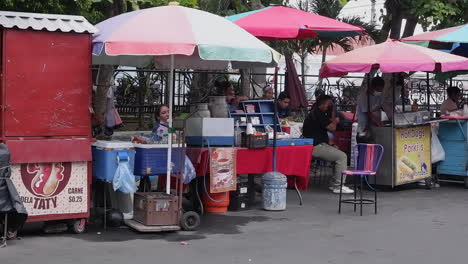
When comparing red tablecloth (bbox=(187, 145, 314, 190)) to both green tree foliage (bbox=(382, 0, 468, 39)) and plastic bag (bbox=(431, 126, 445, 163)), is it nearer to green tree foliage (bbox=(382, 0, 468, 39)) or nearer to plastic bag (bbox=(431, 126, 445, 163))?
plastic bag (bbox=(431, 126, 445, 163))

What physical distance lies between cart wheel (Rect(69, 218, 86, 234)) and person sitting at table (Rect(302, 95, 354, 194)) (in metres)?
4.58

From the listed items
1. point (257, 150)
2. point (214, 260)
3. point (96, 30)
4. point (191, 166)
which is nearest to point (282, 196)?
point (257, 150)

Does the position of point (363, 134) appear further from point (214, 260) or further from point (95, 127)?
point (214, 260)

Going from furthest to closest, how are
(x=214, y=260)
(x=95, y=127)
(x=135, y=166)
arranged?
1. (x=95, y=127)
2. (x=135, y=166)
3. (x=214, y=260)

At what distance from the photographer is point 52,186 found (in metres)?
8.12

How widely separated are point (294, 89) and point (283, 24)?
4.97 feet

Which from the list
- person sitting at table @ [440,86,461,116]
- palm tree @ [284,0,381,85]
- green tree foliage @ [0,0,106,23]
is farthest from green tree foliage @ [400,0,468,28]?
green tree foliage @ [0,0,106,23]

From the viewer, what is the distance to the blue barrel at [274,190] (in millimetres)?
9992

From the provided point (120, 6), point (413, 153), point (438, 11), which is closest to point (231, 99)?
point (120, 6)

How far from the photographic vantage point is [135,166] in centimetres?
901

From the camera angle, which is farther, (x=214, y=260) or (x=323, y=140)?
(x=323, y=140)

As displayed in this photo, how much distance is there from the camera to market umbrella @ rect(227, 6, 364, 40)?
38.5 ft

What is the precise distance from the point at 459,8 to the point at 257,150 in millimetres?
8197

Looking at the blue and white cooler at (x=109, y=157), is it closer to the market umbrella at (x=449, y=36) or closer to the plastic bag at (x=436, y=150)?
the plastic bag at (x=436, y=150)
